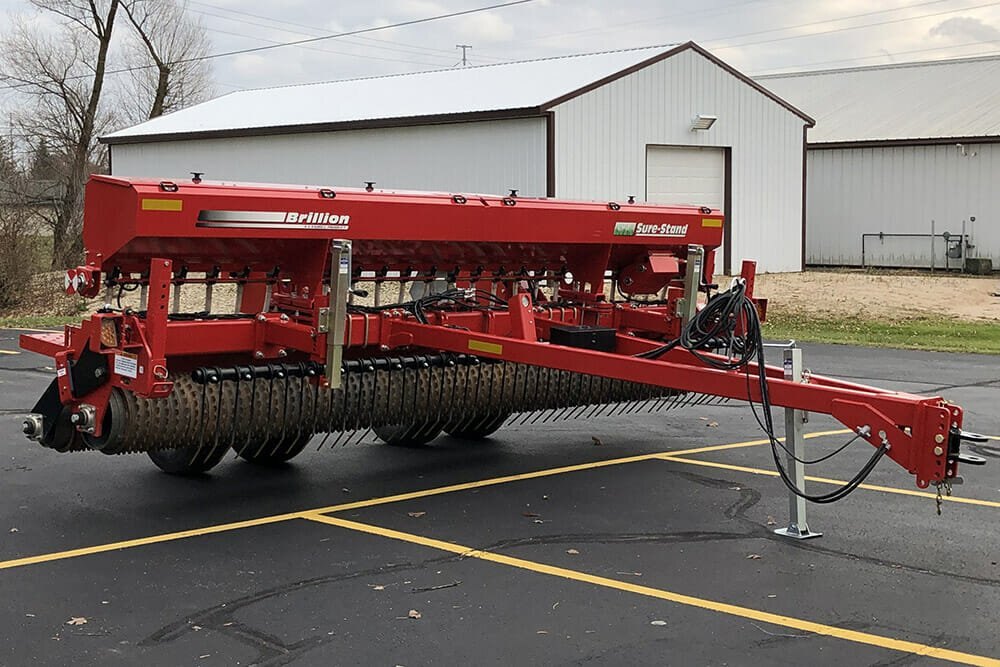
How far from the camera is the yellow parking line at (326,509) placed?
6.62 meters

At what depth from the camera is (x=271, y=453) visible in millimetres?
8672

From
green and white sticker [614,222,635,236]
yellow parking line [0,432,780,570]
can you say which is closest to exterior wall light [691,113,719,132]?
yellow parking line [0,432,780,570]

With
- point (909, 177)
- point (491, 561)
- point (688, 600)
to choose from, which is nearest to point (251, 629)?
point (491, 561)

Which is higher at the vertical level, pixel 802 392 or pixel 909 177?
pixel 909 177

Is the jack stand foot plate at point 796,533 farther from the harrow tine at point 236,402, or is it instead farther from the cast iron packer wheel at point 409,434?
the harrow tine at point 236,402

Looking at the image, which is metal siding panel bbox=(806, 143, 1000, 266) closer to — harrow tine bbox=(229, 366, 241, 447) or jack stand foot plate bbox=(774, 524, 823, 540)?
jack stand foot plate bbox=(774, 524, 823, 540)

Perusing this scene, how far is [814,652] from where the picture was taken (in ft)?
16.9

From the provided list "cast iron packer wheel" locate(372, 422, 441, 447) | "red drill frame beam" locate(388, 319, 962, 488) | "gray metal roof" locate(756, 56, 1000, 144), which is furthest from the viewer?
"gray metal roof" locate(756, 56, 1000, 144)

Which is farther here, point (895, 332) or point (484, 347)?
point (895, 332)

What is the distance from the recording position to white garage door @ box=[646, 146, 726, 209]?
25281mm

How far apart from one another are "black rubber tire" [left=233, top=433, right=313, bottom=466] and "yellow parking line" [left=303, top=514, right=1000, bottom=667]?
1.22 m

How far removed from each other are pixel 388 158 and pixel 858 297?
975 cm

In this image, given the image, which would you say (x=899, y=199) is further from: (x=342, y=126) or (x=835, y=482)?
(x=835, y=482)

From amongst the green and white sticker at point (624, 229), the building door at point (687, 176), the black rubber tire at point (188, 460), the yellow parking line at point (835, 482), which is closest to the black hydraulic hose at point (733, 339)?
the yellow parking line at point (835, 482)
